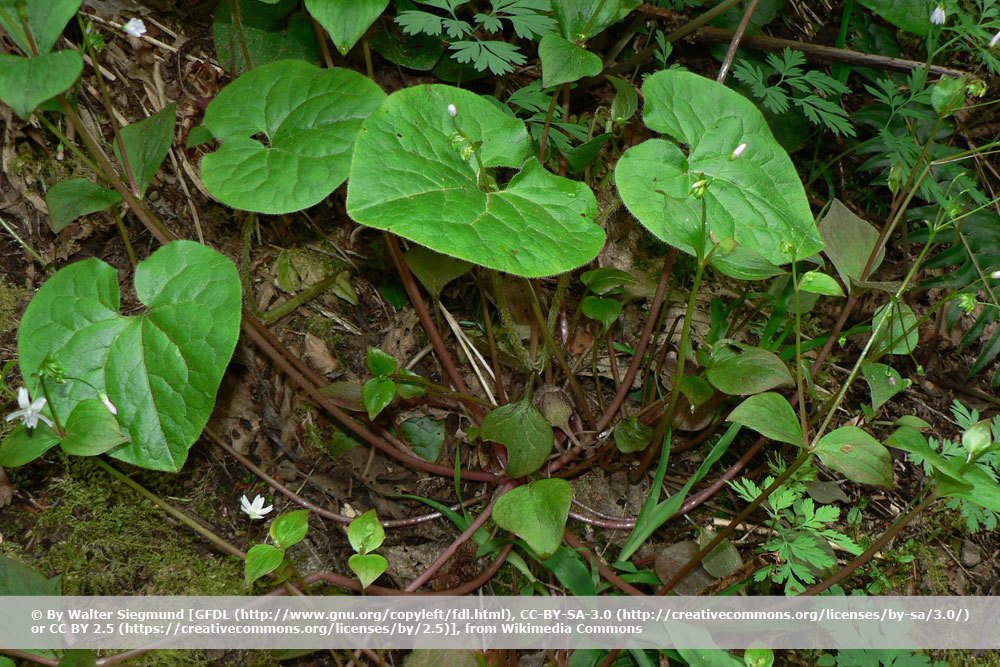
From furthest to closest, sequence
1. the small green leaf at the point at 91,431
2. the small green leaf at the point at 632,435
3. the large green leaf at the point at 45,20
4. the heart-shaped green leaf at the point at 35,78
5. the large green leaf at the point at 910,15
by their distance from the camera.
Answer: the large green leaf at the point at 910,15
the small green leaf at the point at 632,435
the small green leaf at the point at 91,431
the large green leaf at the point at 45,20
the heart-shaped green leaf at the point at 35,78

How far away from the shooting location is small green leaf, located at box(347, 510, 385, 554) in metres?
1.71

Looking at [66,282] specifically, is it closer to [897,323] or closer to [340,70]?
[340,70]

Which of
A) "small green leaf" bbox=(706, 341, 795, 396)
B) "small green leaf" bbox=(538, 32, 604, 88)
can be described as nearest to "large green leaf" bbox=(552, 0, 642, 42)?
"small green leaf" bbox=(538, 32, 604, 88)

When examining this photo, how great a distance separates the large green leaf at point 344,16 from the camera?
70.1 inches

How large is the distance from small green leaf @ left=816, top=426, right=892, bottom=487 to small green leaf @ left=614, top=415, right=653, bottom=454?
60 centimetres

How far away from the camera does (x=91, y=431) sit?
1.61 m

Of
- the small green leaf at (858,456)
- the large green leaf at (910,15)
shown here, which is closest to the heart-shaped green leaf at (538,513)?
the small green leaf at (858,456)

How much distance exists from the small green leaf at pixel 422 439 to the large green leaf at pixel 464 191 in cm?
93

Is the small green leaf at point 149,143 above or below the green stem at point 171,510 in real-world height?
above

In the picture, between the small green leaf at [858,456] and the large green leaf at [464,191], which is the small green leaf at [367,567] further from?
the small green leaf at [858,456]

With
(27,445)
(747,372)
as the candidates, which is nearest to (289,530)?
(27,445)

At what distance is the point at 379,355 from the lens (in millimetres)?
1905

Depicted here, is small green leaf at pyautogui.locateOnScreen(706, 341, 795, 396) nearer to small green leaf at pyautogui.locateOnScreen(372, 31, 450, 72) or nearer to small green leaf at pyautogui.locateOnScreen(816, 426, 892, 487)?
small green leaf at pyautogui.locateOnScreen(816, 426, 892, 487)

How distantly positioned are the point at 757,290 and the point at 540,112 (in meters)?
1.12
